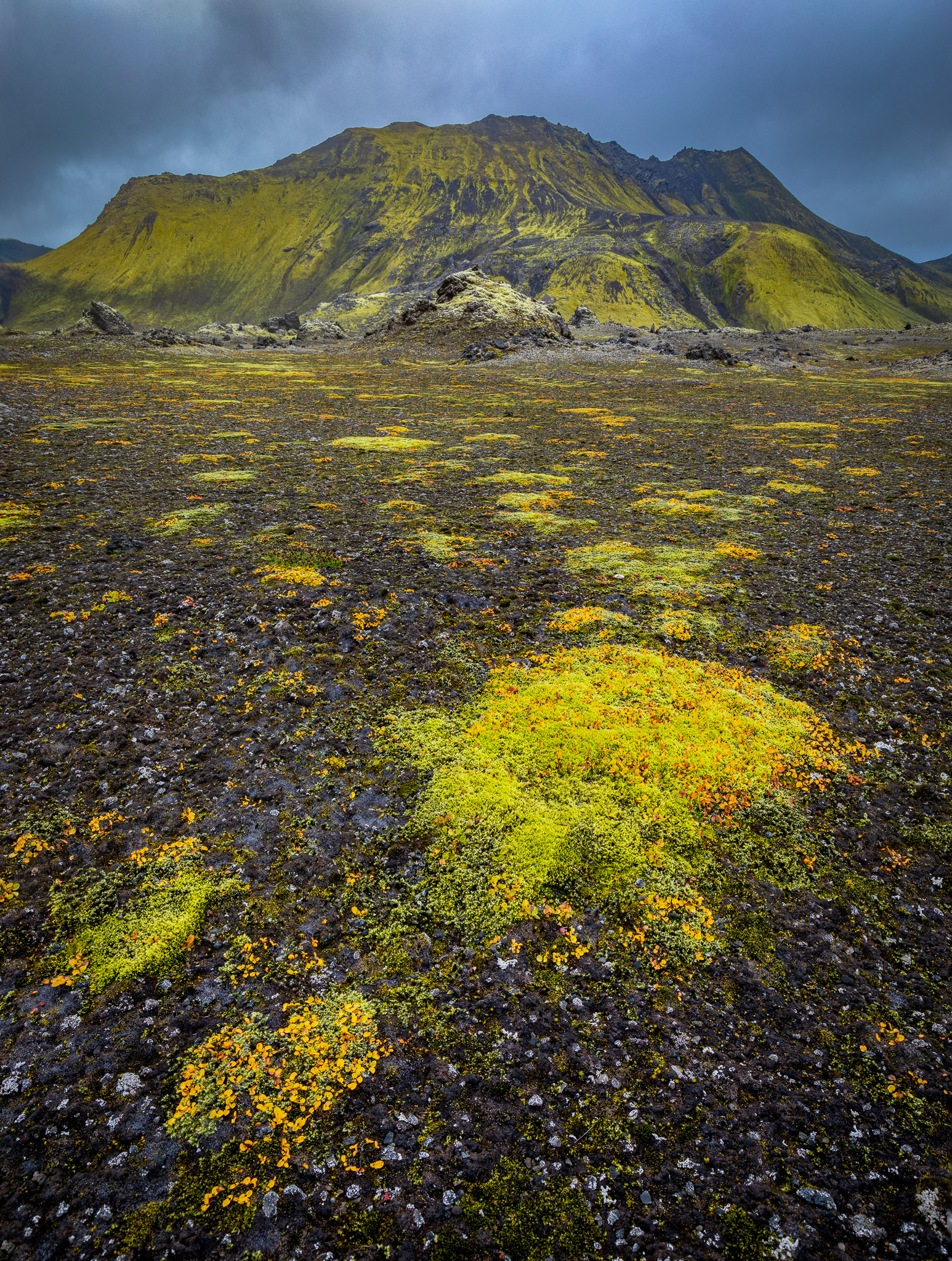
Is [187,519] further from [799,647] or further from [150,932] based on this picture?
[799,647]

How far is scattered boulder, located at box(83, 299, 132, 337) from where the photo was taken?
94500 mm

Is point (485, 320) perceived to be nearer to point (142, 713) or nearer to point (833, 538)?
point (833, 538)

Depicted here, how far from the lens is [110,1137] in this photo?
14.9 feet

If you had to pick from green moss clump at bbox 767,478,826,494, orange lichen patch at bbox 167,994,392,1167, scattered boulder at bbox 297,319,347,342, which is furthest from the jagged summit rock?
orange lichen patch at bbox 167,994,392,1167

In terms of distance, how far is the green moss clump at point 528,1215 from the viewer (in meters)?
4.07

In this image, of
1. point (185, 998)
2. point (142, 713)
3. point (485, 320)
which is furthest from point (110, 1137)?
point (485, 320)

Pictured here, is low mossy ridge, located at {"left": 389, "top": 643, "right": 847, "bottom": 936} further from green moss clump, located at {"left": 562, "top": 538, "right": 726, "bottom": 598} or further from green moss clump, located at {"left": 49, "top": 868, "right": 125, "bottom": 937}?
green moss clump, located at {"left": 562, "top": 538, "right": 726, "bottom": 598}

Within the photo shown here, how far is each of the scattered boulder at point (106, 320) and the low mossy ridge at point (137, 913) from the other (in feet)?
372

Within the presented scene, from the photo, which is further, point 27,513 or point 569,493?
point 569,493

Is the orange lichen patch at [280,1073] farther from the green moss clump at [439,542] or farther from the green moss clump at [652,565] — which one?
the green moss clump at [439,542]

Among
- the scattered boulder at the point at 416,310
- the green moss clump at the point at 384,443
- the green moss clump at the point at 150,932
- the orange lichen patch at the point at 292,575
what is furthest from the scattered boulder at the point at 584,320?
the green moss clump at the point at 150,932

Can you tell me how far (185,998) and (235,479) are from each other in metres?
20.2

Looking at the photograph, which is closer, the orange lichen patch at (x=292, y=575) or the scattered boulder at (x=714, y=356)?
the orange lichen patch at (x=292, y=575)

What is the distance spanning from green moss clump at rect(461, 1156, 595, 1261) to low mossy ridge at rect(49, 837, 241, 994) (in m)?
3.52
